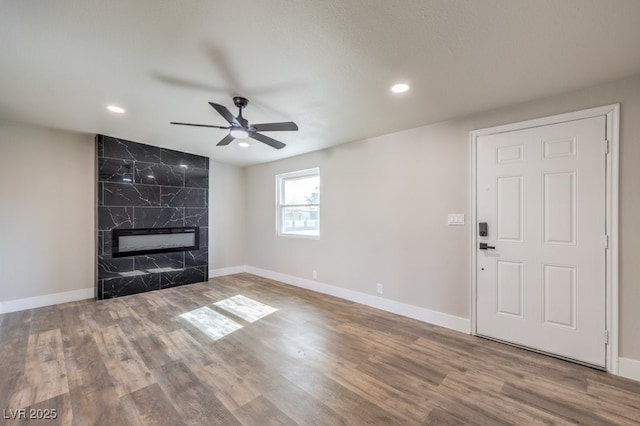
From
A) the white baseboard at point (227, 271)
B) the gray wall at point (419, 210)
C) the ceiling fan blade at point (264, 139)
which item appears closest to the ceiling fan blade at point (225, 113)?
the ceiling fan blade at point (264, 139)

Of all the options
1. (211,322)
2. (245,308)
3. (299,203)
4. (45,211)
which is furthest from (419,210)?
(45,211)

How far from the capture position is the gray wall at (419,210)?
221cm

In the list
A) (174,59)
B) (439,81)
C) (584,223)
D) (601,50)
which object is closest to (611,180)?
(584,223)

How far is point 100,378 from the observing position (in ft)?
7.00

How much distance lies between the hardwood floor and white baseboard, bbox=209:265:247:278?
2269mm

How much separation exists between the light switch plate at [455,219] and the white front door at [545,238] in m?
0.17

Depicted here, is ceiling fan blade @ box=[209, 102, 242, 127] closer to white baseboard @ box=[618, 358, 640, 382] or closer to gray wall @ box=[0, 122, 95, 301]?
gray wall @ box=[0, 122, 95, 301]

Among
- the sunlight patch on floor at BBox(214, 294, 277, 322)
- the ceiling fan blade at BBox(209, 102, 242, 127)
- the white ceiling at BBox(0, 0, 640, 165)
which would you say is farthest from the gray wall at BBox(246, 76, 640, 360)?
the ceiling fan blade at BBox(209, 102, 242, 127)

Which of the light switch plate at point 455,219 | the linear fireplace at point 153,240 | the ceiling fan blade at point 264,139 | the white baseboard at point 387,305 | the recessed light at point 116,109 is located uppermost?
the recessed light at point 116,109

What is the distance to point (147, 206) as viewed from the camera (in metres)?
4.70

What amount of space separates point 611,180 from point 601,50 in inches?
43.5

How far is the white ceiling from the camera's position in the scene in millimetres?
1541

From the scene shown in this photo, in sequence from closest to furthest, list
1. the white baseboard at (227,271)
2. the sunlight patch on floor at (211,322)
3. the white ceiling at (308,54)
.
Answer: the white ceiling at (308,54) → the sunlight patch on floor at (211,322) → the white baseboard at (227,271)

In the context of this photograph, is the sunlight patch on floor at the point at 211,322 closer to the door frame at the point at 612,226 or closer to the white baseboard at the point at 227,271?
the white baseboard at the point at 227,271
